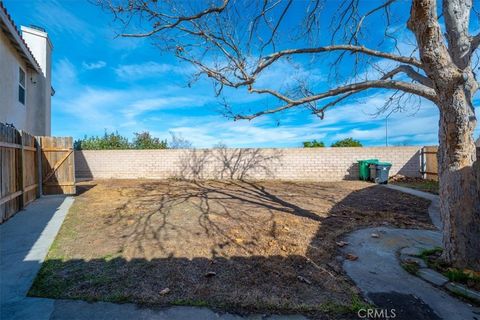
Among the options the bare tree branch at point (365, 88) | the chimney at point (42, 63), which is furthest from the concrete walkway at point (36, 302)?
the chimney at point (42, 63)

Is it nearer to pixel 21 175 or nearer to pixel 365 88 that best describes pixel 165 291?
pixel 365 88

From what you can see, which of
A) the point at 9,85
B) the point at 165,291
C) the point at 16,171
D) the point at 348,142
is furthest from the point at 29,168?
the point at 348,142

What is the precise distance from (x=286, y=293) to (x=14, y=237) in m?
4.60

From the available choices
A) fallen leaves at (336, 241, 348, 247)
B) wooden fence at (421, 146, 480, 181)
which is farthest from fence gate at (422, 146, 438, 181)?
fallen leaves at (336, 241, 348, 247)

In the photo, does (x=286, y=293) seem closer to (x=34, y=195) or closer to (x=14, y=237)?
(x=14, y=237)

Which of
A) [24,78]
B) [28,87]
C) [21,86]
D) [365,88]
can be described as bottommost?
[365,88]

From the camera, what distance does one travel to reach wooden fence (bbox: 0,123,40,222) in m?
5.46

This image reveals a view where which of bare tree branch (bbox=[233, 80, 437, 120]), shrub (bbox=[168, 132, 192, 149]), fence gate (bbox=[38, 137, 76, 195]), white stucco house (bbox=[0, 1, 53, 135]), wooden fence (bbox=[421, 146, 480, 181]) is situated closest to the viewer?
bare tree branch (bbox=[233, 80, 437, 120])

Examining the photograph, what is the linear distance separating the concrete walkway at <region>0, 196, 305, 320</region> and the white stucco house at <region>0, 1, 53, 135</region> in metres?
4.83

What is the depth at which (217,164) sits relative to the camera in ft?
49.4

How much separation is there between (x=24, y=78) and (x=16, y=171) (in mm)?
5429

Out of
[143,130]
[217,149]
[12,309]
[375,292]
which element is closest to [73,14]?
[12,309]

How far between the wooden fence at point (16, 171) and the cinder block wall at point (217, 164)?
22.8 feet

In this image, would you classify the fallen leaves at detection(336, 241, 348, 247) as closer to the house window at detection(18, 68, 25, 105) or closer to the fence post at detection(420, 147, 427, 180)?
the house window at detection(18, 68, 25, 105)
